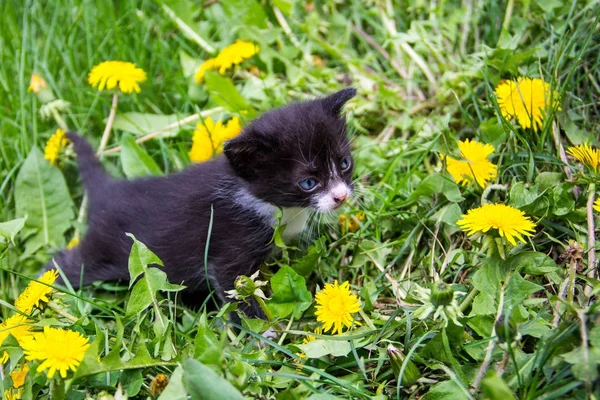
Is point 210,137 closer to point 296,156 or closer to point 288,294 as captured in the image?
point 296,156

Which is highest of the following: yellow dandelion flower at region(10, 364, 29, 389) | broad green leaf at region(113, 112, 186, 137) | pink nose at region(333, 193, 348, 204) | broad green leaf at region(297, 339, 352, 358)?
broad green leaf at region(113, 112, 186, 137)

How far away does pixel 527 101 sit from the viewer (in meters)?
2.83

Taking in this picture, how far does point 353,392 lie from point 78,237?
6.00 feet

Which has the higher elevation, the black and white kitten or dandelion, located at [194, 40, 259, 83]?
dandelion, located at [194, 40, 259, 83]

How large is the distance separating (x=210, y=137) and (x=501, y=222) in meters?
1.59

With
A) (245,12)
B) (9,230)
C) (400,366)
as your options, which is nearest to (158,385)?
(400,366)

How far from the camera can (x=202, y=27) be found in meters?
3.98

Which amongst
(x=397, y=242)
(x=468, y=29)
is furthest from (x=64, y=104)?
(x=468, y=29)

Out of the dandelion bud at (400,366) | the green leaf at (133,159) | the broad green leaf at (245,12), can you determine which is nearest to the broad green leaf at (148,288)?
the dandelion bud at (400,366)

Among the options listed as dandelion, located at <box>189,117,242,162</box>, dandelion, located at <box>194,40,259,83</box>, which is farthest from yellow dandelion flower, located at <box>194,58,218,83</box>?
dandelion, located at <box>189,117,242,162</box>

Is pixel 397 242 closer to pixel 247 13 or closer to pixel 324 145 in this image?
pixel 324 145

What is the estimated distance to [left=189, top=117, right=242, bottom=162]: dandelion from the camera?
3.26 meters

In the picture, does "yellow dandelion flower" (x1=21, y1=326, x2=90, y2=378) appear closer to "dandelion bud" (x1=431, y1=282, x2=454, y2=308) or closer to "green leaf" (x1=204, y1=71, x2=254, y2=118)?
"dandelion bud" (x1=431, y1=282, x2=454, y2=308)

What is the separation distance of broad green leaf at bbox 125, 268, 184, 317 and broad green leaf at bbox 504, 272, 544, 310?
1.15 meters
